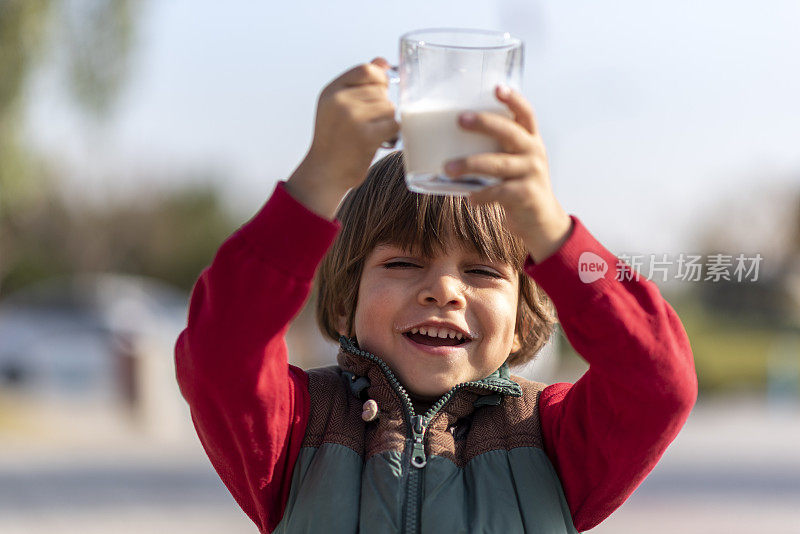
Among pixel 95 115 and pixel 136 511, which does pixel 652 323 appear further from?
pixel 95 115

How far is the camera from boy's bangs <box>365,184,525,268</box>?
206 cm

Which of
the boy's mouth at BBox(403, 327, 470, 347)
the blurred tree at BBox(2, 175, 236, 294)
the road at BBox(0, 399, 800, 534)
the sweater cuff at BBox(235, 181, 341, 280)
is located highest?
the sweater cuff at BBox(235, 181, 341, 280)

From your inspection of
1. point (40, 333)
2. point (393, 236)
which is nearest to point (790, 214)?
point (40, 333)

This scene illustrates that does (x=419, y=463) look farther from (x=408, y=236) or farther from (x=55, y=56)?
(x=55, y=56)

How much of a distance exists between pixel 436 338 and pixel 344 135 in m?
0.60

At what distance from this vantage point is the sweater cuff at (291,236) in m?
1.64

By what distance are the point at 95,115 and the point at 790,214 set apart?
23.7 m

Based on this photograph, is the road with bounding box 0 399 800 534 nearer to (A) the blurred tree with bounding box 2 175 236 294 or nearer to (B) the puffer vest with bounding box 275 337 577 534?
(B) the puffer vest with bounding box 275 337 577 534

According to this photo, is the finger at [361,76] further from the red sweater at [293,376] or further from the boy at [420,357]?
the red sweater at [293,376]

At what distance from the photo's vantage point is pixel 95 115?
1096cm

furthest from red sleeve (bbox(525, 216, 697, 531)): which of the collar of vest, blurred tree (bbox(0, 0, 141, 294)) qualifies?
blurred tree (bbox(0, 0, 141, 294))

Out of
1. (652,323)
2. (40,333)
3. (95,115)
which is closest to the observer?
(652,323)

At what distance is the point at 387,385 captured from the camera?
6.66 feet

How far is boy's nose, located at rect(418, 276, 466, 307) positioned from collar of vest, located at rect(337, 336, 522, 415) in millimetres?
167
